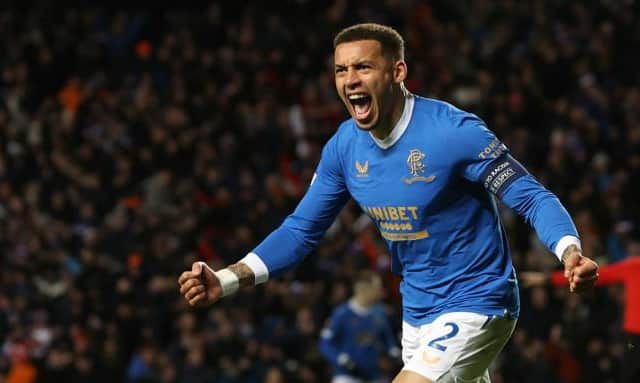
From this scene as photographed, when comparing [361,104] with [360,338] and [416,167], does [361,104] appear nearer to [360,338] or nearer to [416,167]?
[416,167]

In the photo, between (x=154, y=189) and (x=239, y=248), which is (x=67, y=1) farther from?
(x=239, y=248)

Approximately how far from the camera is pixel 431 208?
5.08m

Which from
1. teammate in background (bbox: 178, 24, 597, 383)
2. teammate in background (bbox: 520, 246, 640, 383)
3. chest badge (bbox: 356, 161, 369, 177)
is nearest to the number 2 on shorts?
teammate in background (bbox: 178, 24, 597, 383)

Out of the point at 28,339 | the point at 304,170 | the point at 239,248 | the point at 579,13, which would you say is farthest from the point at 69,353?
the point at 579,13

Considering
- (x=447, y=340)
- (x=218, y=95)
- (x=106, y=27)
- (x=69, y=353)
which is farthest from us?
(x=106, y=27)

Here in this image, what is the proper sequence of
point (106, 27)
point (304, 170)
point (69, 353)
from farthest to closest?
point (106, 27), point (304, 170), point (69, 353)

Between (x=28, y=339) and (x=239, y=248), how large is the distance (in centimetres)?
258

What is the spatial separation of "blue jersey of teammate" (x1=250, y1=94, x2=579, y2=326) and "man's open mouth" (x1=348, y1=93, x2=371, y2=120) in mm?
171

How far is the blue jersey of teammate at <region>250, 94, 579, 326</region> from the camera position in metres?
4.95

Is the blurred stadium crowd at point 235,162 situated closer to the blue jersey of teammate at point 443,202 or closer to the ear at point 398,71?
the blue jersey of teammate at point 443,202

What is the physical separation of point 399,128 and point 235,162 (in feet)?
32.2

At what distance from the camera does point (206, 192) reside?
14.7 meters

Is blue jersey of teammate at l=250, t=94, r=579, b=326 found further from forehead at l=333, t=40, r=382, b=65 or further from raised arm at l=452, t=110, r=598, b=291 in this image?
forehead at l=333, t=40, r=382, b=65

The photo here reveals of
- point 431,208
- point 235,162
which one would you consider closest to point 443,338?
point 431,208
